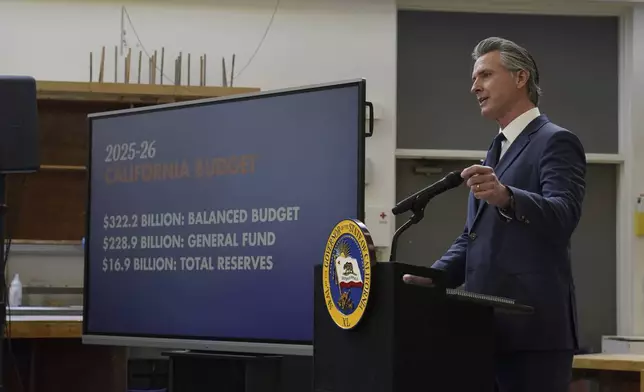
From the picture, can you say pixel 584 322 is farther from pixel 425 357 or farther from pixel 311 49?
pixel 425 357

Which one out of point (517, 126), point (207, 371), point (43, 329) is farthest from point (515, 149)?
point (43, 329)

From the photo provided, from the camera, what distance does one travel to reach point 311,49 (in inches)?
205

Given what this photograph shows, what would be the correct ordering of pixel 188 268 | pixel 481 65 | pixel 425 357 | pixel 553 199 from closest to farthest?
pixel 425 357, pixel 553 199, pixel 481 65, pixel 188 268

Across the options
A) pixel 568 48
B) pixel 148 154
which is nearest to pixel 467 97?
pixel 568 48

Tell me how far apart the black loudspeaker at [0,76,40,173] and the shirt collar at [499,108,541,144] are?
139 cm

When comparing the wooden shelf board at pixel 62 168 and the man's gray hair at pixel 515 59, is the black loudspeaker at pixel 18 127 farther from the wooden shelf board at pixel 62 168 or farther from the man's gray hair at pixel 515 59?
the wooden shelf board at pixel 62 168

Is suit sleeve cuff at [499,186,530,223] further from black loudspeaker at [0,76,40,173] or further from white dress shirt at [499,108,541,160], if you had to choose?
black loudspeaker at [0,76,40,173]

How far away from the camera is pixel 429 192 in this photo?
1.73 m

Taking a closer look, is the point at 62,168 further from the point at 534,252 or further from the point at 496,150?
the point at 534,252

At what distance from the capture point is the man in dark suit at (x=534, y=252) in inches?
69.7

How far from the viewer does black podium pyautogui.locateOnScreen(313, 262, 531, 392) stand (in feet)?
4.81

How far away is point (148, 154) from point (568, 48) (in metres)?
3.67

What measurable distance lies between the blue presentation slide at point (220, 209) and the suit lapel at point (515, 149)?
35cm

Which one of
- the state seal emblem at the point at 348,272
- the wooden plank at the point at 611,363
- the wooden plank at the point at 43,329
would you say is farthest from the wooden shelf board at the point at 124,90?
the state seal emblem at the point at 348,272
